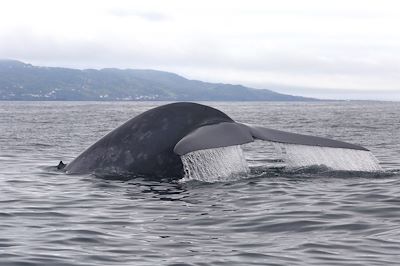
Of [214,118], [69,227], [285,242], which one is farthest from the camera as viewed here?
[214,118]

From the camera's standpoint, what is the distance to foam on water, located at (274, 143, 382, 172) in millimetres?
12422

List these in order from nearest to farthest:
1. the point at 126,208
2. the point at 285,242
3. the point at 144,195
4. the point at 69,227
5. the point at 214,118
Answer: the point at 285,242
the point at 69,227
the point at 126,208
the point at 144,195
the point at 214,118

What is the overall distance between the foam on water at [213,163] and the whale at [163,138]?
204 mm

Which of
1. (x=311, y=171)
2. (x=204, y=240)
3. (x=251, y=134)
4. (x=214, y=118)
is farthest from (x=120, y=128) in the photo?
(x=204, y=240)

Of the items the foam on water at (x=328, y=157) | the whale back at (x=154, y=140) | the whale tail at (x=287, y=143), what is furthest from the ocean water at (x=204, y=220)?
the whale tail at (x=287, y=143)

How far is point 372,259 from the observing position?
741 centimetres

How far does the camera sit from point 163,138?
507 inches

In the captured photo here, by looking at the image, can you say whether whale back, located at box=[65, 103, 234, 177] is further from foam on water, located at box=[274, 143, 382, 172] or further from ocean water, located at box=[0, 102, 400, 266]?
foam on water, located at box=[274, 143, 382, 172]

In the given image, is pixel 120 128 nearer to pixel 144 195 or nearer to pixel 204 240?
pixel 144 195

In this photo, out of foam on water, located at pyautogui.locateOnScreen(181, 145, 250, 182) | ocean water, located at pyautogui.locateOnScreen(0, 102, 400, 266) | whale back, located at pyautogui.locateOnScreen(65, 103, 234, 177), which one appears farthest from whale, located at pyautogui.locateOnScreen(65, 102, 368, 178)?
ocean water, located at pyautogui.locateOnScreen(0, 102, 400, 266)

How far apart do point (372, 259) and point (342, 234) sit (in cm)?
127

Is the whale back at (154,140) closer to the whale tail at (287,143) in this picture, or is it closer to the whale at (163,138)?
the whale at (163,138)

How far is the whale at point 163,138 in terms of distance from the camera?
39.8ft

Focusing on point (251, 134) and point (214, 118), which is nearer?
point (251, 134)
